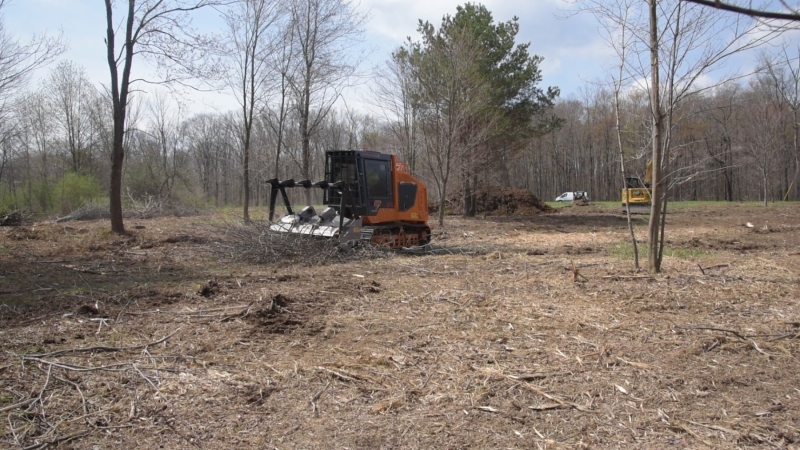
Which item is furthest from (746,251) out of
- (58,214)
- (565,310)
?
(58,214)

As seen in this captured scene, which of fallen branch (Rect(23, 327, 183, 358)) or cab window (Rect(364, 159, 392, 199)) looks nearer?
fallen branch (Rect(23, 327, 183, 358))

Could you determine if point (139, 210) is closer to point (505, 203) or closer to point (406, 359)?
point (505, 203)

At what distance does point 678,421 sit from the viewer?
3580mm

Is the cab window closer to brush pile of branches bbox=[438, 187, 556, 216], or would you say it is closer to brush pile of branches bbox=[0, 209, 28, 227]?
brush pile of branches bbox=[0, 209, 28, 227]

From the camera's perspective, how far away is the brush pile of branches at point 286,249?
10797mm

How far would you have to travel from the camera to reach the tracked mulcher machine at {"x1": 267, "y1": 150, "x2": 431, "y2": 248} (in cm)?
1129

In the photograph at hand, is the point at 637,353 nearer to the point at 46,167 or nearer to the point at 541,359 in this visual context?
the point at 541,359

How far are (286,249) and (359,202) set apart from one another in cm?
194

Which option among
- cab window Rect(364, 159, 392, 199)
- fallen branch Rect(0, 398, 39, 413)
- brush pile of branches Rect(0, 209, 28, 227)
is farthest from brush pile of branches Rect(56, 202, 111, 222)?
fallen branch Rect(0, 398, 39, 413)

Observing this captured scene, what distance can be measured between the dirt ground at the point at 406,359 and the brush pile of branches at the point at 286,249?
1.72 metres

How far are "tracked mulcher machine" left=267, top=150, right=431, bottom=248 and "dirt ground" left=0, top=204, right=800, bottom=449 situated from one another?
2555 millimetres

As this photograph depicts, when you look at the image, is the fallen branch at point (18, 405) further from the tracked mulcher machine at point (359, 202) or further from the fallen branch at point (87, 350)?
the tracked mulcher machine at point (359, 202)

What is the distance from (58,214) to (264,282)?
21.8 metres

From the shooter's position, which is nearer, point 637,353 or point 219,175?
point 637,353
